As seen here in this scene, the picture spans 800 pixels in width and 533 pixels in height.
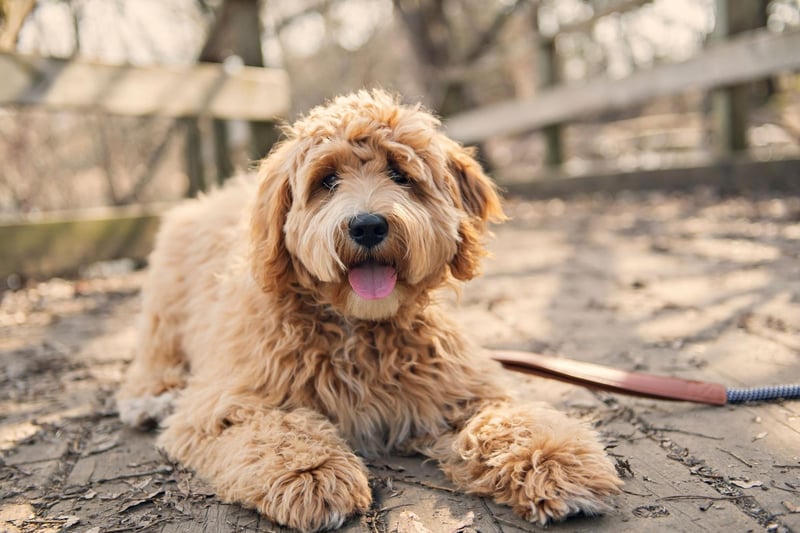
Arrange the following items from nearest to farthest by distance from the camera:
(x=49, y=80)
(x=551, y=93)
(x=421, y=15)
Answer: (x=49, y=80), (x=551, y=93), (x=421, y=15)

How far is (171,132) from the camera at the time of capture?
9242 millimetres

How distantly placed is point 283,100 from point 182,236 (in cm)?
342

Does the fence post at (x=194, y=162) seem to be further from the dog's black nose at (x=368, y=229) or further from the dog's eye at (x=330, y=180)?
the dog's black nose at (x=368, y=229)

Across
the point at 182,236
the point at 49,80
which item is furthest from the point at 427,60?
the point at 182,236

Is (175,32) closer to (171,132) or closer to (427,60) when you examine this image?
(171,132)

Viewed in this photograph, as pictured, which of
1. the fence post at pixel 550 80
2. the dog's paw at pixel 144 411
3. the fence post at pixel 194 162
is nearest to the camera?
the dog's paw at pixel 144 411

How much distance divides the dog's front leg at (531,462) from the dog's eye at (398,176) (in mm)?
984

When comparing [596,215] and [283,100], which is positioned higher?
[283,100]

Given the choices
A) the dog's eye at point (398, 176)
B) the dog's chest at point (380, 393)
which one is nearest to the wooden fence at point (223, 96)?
the dog's eye at point (398, 176)

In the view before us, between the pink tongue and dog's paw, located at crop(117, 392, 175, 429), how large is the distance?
124 centimetres

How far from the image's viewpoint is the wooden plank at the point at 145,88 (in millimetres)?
5621

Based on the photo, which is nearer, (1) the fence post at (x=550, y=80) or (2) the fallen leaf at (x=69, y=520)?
A: (2) the fallen leaf at (x=69, y=520)

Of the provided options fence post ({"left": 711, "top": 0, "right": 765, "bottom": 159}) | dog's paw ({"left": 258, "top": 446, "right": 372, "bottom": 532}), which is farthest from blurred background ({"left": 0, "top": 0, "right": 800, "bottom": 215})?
dog's paw ({"left": 258, "top": 446, "right": 372, "bottom": 532})

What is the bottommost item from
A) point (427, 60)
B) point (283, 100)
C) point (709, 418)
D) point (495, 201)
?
point (709, 418)
